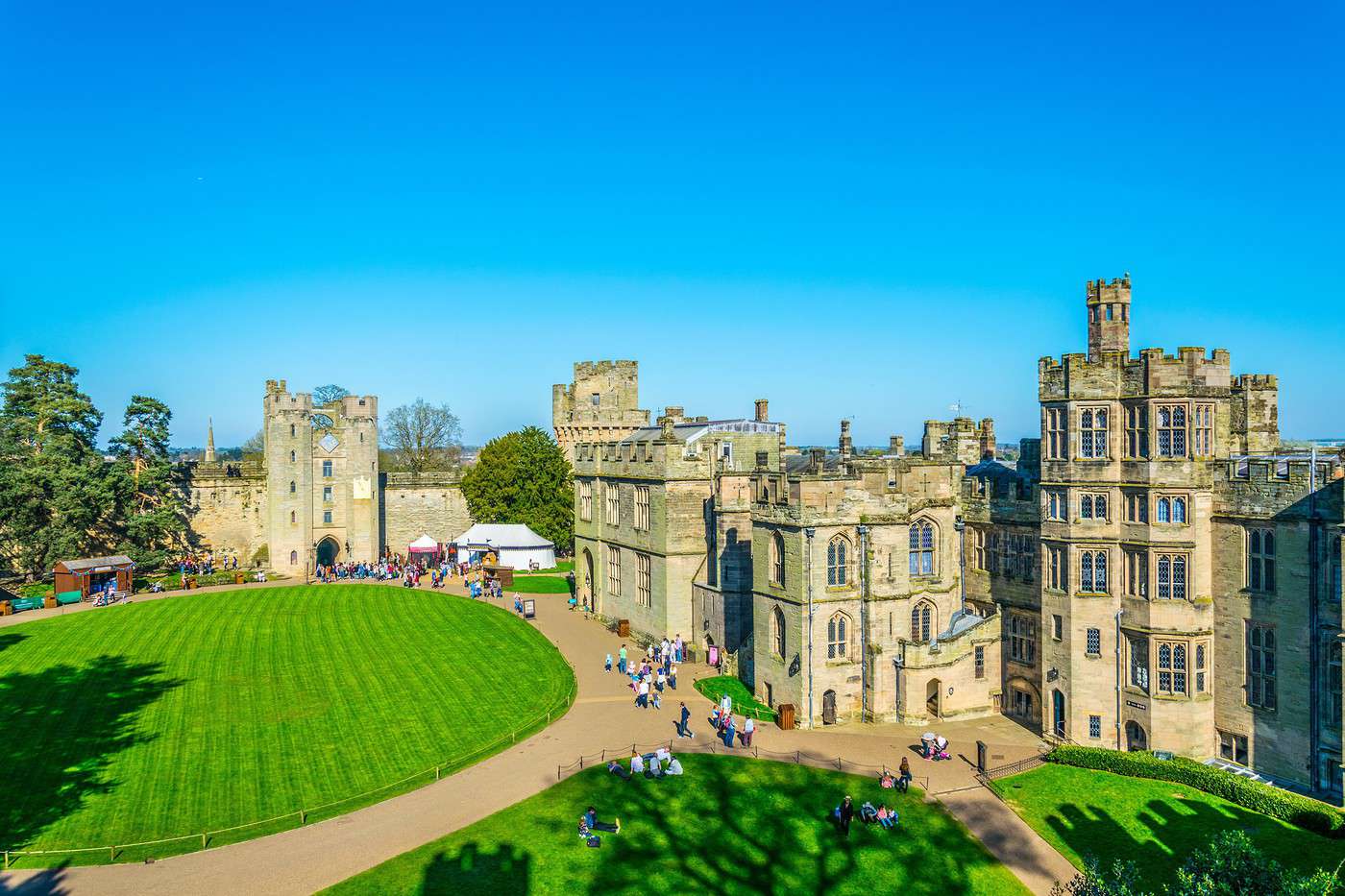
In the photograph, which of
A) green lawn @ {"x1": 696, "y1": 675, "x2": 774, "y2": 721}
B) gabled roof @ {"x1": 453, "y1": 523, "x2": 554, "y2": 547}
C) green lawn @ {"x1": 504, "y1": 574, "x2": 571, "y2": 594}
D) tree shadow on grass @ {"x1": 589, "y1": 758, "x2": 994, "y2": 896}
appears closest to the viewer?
tree shadow on grass @ {"x1": 589, "y1": 758, "x2": 994, "y2": 896}

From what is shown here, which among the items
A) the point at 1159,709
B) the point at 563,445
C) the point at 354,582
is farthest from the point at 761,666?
the point at 563,445

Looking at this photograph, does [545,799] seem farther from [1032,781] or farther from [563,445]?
[563,445]

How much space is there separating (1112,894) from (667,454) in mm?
30929

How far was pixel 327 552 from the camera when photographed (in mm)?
70312

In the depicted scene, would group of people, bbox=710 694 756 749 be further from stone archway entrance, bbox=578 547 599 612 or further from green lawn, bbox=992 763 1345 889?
stone archway entrance, bbox=578 547 599 612

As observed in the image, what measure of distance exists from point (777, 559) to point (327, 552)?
4690cm

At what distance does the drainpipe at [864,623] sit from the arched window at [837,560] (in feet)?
2.49

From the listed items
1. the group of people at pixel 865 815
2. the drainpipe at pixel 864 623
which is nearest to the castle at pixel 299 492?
the drainpipe at pixel 864 623

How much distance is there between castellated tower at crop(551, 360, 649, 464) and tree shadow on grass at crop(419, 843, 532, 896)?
48479mm

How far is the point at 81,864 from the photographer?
2312 centimetres

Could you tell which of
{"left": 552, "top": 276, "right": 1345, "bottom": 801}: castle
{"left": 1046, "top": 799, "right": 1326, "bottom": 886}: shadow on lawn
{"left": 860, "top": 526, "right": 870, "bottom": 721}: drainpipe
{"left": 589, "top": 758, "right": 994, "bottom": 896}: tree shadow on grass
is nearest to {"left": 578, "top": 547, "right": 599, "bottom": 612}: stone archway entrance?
{"left": 552, "top": 276, "right": 1345, "bottom": 801}: castle

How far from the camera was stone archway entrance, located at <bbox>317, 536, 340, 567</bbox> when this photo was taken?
227 ft

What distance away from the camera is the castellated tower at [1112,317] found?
33.3 metres

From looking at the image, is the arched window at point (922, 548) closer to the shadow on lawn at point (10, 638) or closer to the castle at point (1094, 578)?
the castle at point (1094, 578)
